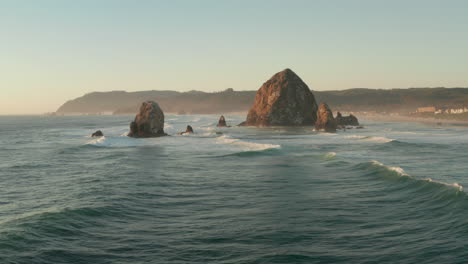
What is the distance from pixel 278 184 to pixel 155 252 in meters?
13.1

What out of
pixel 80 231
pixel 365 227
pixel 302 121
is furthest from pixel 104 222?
pixel 302 121

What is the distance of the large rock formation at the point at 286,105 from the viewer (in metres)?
104

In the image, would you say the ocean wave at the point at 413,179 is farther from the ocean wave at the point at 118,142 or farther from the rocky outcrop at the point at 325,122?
the rocky outcrop at the point at 325,122

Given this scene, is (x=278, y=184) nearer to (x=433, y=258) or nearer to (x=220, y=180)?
(x=220, y=180)

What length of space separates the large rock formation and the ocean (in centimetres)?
6804

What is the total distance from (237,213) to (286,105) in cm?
8708

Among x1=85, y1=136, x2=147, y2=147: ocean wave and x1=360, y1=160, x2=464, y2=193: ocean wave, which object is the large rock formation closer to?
x1=85, y1=136, x2=147, y2=147: ocean wave

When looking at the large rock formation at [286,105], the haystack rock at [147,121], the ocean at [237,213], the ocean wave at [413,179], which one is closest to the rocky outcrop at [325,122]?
the large rock formation at [286,105]

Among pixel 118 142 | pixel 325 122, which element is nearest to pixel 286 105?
pixel 325 122

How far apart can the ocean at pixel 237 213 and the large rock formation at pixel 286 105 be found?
68039 mm

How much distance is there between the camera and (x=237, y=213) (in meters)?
18.6

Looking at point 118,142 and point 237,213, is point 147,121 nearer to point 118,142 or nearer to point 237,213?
point 118,142

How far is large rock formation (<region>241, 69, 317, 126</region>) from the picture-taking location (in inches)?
4102

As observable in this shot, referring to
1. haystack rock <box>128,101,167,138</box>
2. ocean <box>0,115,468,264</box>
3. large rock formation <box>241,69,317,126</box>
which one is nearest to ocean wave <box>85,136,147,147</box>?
haystack rock <box>128,101,167,138</box>
